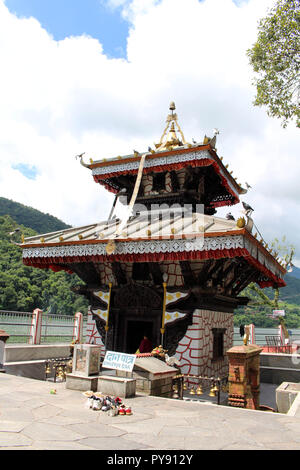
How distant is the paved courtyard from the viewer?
15.2 ft

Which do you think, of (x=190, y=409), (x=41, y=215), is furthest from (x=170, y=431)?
(x=41, y=215)

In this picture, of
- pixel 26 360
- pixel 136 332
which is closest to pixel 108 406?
pixel 136 332

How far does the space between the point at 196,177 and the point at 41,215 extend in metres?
84.9

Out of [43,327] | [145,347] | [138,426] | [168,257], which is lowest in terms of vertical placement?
[138,426]

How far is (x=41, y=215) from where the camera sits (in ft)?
307

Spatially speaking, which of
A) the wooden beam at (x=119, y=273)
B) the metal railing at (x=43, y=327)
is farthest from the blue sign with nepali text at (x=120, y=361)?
the metal railing at (x=43, y=327)

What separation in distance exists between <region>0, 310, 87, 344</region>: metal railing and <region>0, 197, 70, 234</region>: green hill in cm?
7002

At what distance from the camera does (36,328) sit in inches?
631

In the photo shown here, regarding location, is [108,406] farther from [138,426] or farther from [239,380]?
[239,380]

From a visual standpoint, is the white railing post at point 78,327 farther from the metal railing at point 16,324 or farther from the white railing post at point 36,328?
the metal railing at point 16,324

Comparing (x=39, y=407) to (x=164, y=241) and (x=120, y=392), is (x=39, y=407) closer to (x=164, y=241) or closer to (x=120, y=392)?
(x=120, y=392)

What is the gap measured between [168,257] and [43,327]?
8953mm

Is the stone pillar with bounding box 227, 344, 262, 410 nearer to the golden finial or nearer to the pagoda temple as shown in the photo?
Answer: the pagoda temple

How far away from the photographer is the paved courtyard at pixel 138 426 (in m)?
4.63
